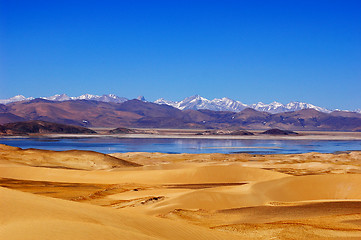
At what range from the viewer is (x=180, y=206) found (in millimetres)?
14828

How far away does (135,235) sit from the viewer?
826cm

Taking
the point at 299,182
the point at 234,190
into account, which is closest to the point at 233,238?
the point at 234,190

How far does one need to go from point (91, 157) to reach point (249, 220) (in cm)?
2235

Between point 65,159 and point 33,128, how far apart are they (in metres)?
81.8

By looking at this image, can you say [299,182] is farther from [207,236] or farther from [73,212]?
[73,212]

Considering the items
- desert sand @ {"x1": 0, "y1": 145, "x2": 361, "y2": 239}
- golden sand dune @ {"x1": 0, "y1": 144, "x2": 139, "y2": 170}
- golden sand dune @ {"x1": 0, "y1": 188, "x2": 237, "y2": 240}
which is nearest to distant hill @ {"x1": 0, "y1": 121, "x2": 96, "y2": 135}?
golden sand dune @ {"x1": 0, "y1": 144, "x2": 139, "y2": 170}

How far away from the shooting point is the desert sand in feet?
28.2

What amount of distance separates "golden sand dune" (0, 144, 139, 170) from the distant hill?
70291mm

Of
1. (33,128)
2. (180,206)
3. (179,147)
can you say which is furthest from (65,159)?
(33,128)

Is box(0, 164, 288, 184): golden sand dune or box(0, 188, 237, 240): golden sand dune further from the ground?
box(0, 188, 237, 240): golden sand dune

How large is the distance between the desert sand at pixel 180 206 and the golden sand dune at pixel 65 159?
348 cm

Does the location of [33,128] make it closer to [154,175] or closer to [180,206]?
[154,175]

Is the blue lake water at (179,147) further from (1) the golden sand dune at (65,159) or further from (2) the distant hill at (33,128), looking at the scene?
(2) the distant hill at (33,128)

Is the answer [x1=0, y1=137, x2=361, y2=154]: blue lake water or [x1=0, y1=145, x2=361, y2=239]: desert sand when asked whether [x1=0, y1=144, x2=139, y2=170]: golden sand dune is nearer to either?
[x1=0, y1=145, x2=361, y2=239]: desert sand
